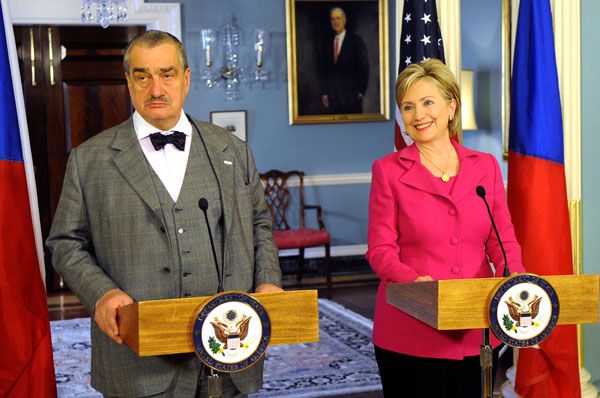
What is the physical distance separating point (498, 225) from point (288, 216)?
6.15 meters

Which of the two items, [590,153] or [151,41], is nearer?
[151,41]

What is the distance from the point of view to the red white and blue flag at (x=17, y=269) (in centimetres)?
294

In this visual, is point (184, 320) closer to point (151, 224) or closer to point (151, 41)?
point (151, 224)

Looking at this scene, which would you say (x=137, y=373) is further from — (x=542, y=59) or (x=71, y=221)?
(x=542, y=59)

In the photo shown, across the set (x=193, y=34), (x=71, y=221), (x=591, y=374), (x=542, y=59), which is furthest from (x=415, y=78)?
(x=193, y=34)

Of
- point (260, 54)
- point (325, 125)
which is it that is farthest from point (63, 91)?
point (325, 125)

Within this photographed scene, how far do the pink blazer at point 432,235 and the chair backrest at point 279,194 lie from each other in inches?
233

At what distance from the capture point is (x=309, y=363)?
218 inches

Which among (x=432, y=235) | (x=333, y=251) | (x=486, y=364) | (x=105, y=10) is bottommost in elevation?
(x=333, y=251)

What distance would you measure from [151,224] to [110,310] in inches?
10.8

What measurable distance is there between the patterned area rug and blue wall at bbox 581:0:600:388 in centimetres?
121

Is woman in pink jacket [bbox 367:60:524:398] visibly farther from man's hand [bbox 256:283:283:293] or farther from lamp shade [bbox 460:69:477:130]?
lamp shade [bbox 460:69:477:130]

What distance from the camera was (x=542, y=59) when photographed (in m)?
3.80

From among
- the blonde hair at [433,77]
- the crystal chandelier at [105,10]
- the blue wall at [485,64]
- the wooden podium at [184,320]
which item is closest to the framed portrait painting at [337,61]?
the blue wall at [485,64]
